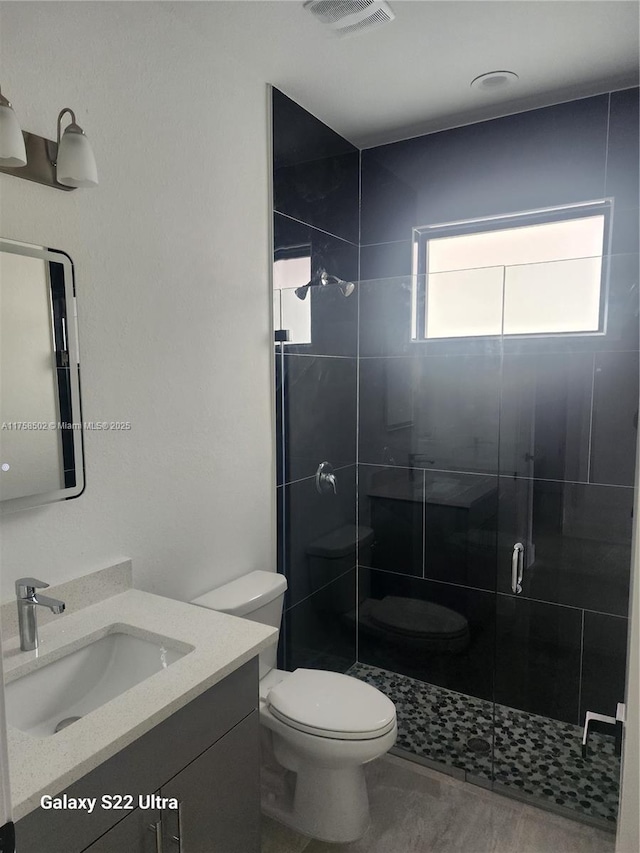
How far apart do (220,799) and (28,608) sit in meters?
0.64

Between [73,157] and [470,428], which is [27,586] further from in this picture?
[470,428]

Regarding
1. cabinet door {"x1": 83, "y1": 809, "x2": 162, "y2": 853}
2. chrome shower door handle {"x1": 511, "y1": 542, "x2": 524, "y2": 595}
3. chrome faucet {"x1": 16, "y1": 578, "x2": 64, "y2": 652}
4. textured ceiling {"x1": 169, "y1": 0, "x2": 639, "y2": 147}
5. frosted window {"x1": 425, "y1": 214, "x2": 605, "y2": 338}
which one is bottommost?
cabinet door {"x1": 83, "y1": 809, "x2": 162, "y2": 853}

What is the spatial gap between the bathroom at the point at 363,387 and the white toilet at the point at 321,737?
0.09 meters

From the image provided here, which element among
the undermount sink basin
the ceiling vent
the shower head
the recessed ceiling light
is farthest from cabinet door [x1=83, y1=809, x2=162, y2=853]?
the recessed ceiling light

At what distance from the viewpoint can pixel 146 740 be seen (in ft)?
3.78

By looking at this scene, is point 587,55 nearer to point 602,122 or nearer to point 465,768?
point 602,122

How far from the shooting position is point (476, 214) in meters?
2.62

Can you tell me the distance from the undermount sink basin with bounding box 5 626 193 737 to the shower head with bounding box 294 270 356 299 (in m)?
1.51

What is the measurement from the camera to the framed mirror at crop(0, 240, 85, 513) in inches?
54.2

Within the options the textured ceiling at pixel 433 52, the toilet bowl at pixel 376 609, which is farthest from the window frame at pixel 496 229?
the toilet bowl at pixel 376 609

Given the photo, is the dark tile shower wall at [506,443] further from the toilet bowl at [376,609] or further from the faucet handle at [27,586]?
the faucet handle at [27,586]

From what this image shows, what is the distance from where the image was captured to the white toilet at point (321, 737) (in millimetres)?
1706

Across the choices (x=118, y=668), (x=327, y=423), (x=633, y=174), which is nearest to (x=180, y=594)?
(x=118, y=668)

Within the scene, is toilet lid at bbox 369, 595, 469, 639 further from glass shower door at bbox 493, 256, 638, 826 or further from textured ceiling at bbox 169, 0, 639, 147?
textured ceiling at bbox 169, 0, 639, 147
